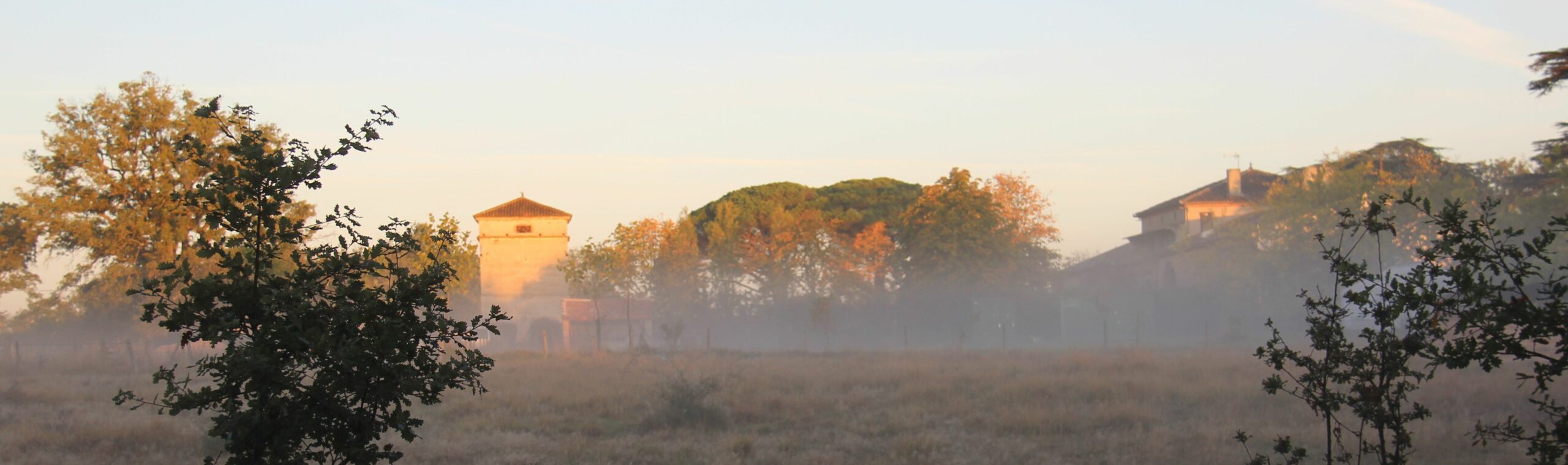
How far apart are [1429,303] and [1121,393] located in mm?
16054

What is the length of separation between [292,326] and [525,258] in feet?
182

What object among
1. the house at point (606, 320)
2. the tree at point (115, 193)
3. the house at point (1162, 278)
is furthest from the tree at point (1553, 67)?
the house at point (606, 320)

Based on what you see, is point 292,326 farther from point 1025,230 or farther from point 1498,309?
point 1025,230

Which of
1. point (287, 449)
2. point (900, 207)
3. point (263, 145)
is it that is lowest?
point (287, 449)

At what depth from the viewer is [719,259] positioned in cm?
6406

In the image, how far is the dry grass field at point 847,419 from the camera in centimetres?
1402

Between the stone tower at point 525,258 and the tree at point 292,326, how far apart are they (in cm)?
5455

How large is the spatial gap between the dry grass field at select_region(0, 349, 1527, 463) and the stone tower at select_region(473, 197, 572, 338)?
31.2 m

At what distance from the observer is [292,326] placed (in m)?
4.11

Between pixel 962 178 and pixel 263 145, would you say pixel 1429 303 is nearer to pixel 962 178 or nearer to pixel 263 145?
pixel 263 145

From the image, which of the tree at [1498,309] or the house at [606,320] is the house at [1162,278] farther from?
the tree at [1498,309]

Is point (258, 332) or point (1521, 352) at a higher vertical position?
point (258, 332)

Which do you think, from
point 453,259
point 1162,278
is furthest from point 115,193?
point 1162,278

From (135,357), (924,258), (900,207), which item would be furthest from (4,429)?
(900,207)
